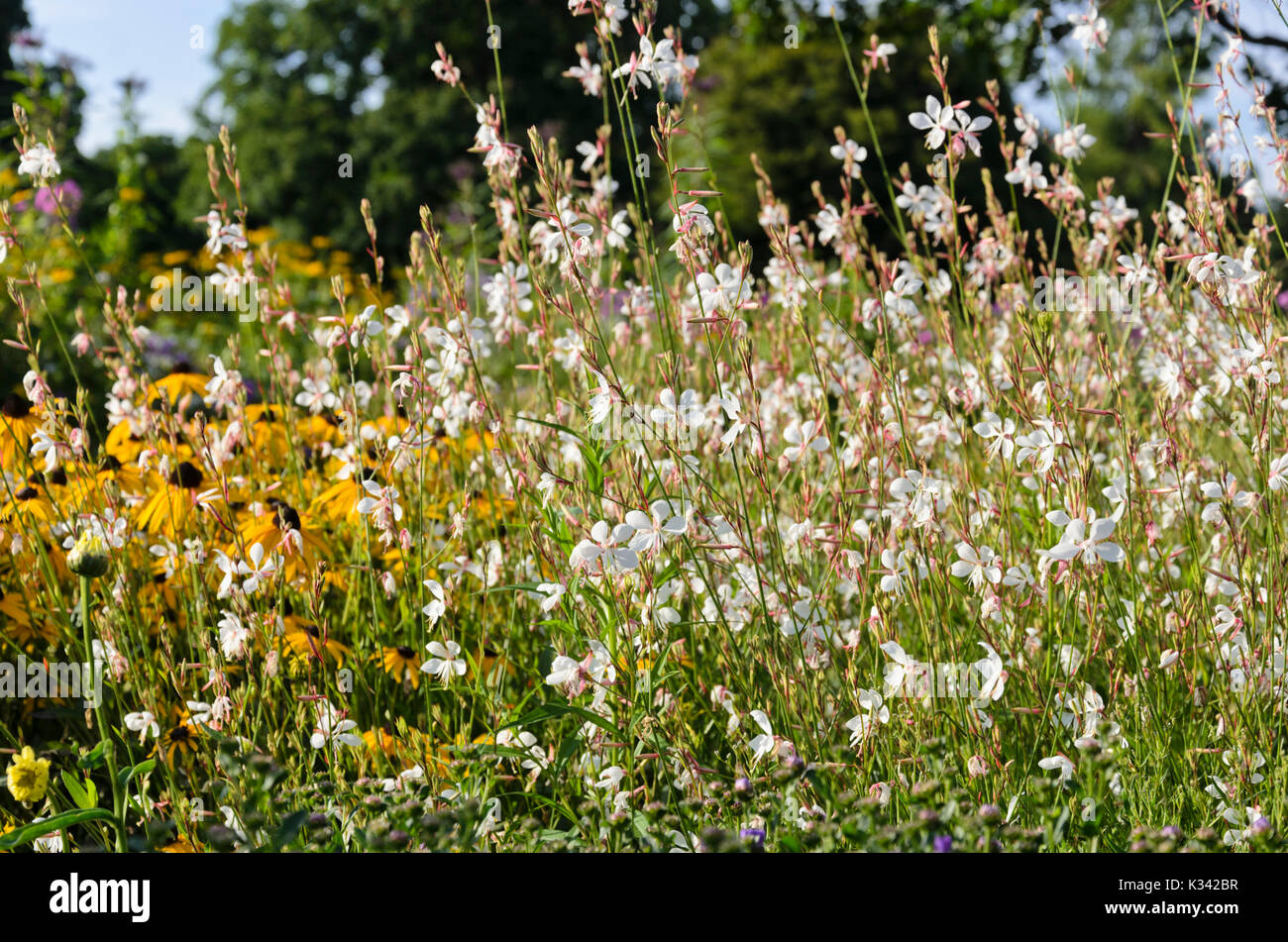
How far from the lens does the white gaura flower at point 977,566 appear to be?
1649mm

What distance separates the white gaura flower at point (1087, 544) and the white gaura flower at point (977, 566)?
0.60ft

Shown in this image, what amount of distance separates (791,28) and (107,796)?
2.22m

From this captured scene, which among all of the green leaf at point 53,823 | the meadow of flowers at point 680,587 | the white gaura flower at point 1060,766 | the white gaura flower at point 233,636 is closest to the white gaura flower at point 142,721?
the meadow of flowers at point 680,587

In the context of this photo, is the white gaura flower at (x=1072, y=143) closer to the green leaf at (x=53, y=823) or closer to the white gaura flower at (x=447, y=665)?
the white gaura flower at (x=447, y=665)

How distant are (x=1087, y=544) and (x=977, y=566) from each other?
23 cm

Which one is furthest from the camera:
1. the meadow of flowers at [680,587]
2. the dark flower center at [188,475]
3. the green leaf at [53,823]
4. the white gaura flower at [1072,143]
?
the white gaura flower at [1072,143]

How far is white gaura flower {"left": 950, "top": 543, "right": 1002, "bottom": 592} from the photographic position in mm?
1649

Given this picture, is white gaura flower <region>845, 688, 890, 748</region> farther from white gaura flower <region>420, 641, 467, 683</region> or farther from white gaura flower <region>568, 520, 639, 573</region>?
white gaura flower <region>420, 641, 467, 683</region>

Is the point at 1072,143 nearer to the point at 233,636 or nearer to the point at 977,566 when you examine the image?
the point at 977,566

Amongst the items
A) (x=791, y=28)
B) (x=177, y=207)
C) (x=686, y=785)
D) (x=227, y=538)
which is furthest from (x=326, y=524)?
(x=177, y=207)

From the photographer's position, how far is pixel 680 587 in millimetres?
1849

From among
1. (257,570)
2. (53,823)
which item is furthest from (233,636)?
(53,823)
